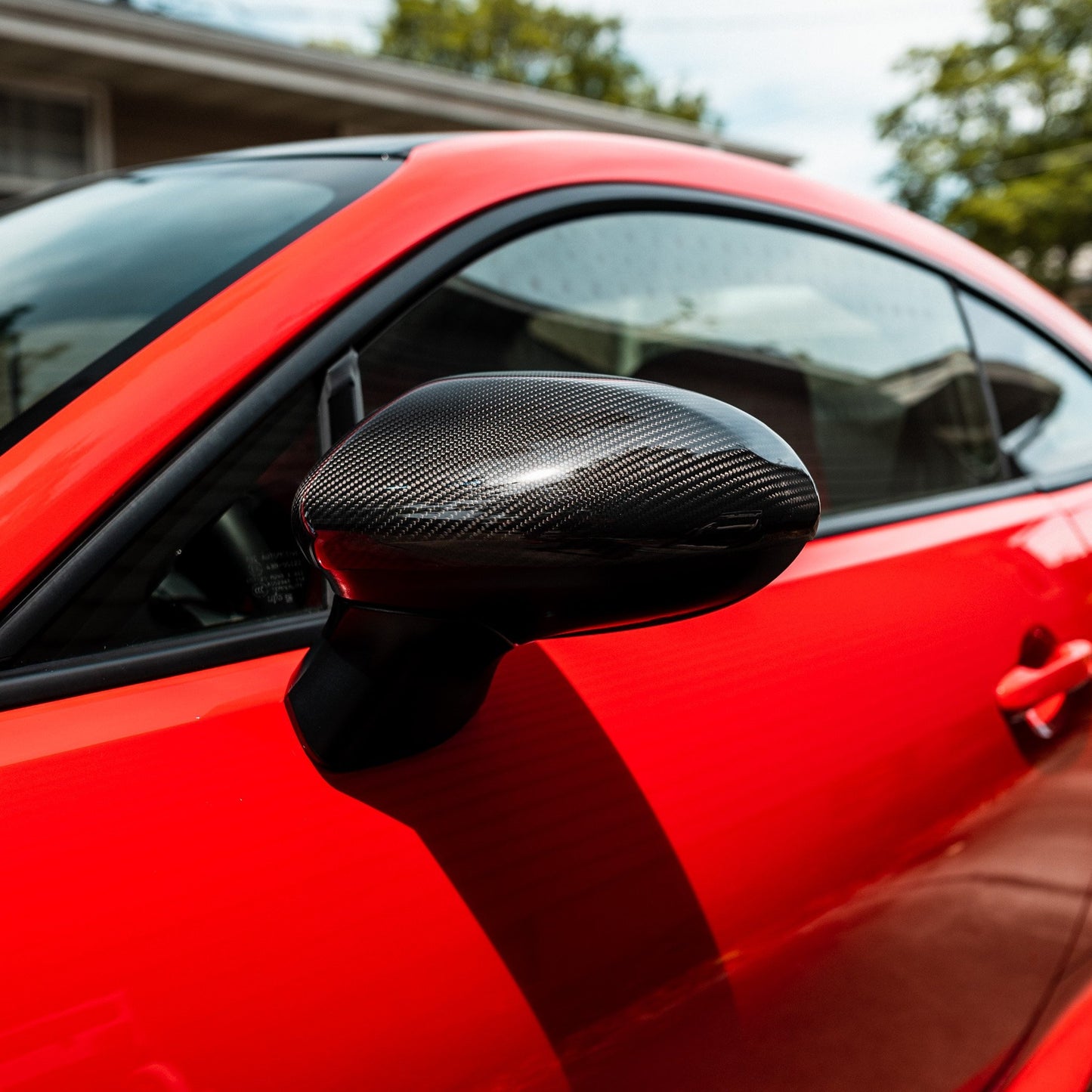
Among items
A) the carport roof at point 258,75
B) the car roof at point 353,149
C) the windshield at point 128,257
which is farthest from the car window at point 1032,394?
the carport roof at point 258,75

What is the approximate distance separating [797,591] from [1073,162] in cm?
3058

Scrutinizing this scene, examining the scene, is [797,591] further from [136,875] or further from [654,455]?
[136,875]

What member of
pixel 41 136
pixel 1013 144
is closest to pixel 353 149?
pixel 41 136

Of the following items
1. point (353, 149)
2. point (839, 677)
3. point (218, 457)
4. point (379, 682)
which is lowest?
point (839, 677)

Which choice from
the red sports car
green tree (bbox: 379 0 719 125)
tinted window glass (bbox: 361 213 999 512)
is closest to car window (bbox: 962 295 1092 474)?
tinted window glass (bbox: 361 213 999 512)

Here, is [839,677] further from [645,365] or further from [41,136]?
[41,136]

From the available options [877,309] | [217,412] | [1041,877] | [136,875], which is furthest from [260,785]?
[877,309]

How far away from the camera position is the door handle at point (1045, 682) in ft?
4.33

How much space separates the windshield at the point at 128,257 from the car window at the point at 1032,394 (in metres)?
1.09

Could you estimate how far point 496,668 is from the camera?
0.88m

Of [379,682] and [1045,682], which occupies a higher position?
[379,682]

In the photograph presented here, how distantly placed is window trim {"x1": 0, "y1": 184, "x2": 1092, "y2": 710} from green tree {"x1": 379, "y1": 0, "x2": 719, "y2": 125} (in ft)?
141

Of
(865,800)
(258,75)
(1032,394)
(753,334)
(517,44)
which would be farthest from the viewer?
(517,44)

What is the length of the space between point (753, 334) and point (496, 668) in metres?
0.78
